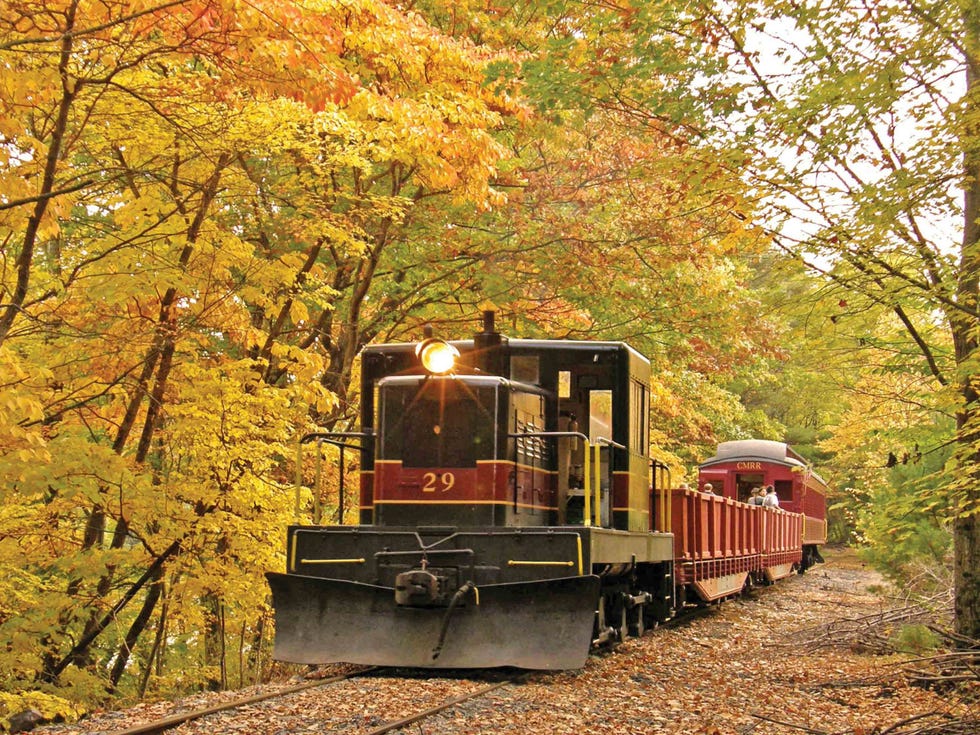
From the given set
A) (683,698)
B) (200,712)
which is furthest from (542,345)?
(200,712)

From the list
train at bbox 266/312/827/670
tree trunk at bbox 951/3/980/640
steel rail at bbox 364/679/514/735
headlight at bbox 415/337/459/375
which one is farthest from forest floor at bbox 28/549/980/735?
headlight at bbox 415/337/459/375

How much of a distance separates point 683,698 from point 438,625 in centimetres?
192

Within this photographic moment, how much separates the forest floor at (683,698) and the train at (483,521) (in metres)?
0.39

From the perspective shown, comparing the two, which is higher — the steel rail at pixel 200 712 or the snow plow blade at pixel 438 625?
the snow plow blade at pixel 438 625

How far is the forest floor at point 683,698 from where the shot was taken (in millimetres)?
6531

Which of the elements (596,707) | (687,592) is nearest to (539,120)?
(687,592)

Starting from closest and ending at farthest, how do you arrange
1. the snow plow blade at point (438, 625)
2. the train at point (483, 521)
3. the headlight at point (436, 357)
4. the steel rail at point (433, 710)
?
the steel rail at point (433, 710) < the snow plow blade at point (438, 625) < the train at point (483, 521) < the headlight at point (436, 357)

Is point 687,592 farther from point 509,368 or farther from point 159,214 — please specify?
point 159,214

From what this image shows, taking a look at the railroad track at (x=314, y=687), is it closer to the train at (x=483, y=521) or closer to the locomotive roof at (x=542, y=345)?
the train at (x=483, y=521)

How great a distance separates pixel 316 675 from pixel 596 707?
2.76 meters

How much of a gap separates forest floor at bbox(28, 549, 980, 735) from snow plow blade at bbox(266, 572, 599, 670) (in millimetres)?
223

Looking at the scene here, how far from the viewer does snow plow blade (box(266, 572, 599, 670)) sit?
780 centimetres

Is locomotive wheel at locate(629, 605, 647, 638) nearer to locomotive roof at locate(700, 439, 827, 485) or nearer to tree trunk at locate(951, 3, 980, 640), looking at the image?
tree trunk at locate(951, 3, 980, 640)

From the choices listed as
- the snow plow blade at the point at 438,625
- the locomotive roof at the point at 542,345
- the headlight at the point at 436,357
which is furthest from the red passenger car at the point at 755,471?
the snow plow blade at the point at 438,625
